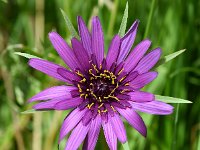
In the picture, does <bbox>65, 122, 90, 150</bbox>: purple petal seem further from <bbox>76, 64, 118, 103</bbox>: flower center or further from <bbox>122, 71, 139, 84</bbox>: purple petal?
<bbox>122, 71, 139, 84</bbox>: purple petal

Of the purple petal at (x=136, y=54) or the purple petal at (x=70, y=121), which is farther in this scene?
the purple petal at (x=136, y=54)

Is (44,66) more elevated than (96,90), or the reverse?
(44,66)

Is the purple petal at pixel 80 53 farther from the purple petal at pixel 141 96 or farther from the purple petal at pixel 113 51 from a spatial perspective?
the purple petal at pixel 141 96

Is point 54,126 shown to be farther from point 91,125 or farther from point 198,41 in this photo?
point 198,41

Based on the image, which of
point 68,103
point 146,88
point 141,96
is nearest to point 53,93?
point 68,103

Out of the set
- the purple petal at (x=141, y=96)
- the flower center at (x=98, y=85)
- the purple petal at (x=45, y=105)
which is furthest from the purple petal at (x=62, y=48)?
the purple petal at (x=141, y=96)

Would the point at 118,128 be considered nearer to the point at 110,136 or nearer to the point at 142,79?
the point at 110,136

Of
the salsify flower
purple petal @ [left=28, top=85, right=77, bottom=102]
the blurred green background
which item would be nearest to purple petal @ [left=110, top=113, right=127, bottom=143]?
the salsify flower
